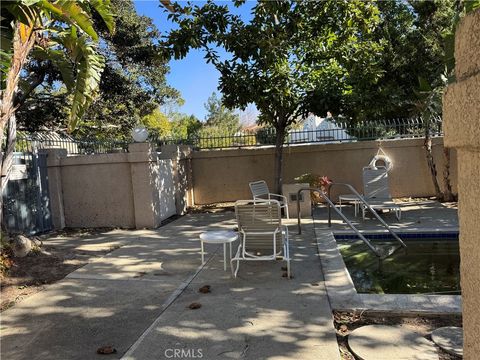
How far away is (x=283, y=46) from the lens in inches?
403

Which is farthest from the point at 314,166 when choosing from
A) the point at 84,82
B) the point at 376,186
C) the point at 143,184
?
the point at 84,82

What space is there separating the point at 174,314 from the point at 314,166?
9763 mm

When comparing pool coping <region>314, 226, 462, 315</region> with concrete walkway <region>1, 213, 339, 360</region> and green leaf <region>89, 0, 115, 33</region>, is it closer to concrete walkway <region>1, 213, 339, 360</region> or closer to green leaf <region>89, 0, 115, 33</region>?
concrete walkway <region>1, 213, 339, 360</region>

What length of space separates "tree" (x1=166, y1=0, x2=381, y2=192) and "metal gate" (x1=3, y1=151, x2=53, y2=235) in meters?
4.36

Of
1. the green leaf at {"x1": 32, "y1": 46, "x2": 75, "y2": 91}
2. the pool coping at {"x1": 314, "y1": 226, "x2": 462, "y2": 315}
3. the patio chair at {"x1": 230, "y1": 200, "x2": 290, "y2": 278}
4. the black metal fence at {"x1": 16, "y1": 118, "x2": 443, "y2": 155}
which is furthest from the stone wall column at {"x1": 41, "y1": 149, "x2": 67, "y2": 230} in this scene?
the pool coping at {"x1": 314, "y1": 226, "x2": 462, "y2": 315}

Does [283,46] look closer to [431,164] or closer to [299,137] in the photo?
[299,137]

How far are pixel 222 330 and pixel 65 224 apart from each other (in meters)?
7.67

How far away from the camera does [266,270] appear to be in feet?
19.3

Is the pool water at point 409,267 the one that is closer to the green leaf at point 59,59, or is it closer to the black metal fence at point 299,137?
the black metal fence at point 299,137

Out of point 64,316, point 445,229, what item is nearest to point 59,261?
point 64,316

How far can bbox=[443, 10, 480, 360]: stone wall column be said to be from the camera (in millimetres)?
1410

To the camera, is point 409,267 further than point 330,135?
No

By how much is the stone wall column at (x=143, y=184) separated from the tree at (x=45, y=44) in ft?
8.40

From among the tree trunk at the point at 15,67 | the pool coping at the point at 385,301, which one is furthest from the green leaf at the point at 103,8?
the pool coping at the point at 385,301
